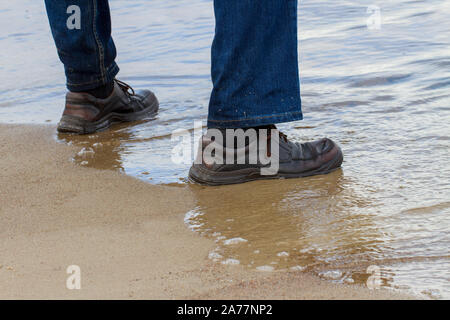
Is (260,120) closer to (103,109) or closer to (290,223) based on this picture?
(290,223)

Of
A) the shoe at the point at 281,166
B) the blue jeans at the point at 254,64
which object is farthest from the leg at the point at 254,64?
the shoe at the point at 281,166

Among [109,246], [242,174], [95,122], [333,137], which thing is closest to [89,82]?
[95,122]

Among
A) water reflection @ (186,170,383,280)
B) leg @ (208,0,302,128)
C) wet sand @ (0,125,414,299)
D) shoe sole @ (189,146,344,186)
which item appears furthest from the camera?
shoe sole @ (189,146,344,186)

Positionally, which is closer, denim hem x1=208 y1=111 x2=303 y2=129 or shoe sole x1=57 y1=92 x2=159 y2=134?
denim hem x1=208 y1=111 x2=303 y2=129

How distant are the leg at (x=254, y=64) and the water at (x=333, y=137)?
0.23 meters

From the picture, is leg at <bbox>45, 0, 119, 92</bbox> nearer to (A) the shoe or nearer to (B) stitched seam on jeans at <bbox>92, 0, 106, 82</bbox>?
(B) stitched seam on jeans at <bbox>92, 0, 106, 82</bbox>

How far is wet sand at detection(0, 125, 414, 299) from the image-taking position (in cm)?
130

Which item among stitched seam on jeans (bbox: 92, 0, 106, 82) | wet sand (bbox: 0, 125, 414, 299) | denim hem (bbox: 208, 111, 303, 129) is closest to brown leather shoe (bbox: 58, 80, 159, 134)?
stitched seam on jeans (bbox: 92, 0, 106, 82)

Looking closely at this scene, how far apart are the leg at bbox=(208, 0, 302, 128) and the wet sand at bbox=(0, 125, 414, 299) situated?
0.98 feet

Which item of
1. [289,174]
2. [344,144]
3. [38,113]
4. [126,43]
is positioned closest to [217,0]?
[289,174]

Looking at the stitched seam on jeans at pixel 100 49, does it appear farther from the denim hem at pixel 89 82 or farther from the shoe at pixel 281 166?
the shoe at pixel 281 166

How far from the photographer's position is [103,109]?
2568 mm

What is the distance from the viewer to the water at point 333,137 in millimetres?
1453

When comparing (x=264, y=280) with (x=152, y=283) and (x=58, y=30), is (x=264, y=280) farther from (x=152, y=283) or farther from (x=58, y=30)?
(x=58, y=30)
